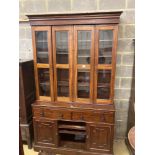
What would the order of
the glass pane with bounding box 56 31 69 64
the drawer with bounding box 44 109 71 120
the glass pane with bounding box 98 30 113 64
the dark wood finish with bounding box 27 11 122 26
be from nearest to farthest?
the dark wood finish with bounding box 27 11 122 26 → the glass pane with bounding box 98 30 113 64 → the glass pane with bounding box 56 31 69 64 → the drawer with bounding box 44 109 71 120

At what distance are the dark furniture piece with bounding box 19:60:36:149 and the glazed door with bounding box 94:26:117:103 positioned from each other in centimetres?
99

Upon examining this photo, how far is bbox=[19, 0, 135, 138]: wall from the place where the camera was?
7.55 feet

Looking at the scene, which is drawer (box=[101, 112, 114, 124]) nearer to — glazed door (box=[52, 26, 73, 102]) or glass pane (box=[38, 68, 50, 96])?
glazed door (box=[52, 26, 73, 102])

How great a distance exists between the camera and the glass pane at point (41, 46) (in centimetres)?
219

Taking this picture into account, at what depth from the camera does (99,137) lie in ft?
7.33

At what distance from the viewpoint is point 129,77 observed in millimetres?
2502

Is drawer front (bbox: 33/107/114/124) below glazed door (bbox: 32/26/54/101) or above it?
below

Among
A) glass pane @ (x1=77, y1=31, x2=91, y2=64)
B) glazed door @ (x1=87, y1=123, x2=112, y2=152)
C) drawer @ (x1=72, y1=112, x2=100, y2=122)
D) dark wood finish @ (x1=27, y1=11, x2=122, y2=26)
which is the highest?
dark wood finish @ (x1=27, y1=11, x2=122, y2=26)

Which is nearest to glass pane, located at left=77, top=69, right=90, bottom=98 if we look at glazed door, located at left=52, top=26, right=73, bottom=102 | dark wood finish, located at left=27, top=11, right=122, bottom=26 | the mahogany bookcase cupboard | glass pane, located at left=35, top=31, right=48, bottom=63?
the mahogany bookcase cupboard
